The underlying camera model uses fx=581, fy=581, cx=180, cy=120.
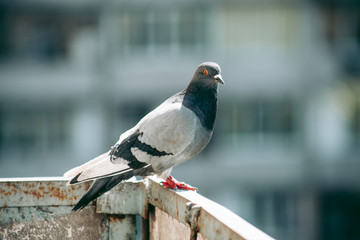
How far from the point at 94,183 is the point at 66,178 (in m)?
0.16

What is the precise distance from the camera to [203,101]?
12.1 ft

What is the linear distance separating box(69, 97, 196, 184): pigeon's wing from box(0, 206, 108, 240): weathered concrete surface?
17.8 inches

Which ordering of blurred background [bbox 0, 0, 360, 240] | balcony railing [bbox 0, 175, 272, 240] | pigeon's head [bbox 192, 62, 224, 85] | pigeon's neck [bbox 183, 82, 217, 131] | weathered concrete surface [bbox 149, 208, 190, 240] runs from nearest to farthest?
weathered concrete surface [bbox 149, 208, 190, 240]
balcony railing [bbox 0, 175, 272, 240]
pigeon's neck [bbox 183, 82, 217, 131]
pigeon's head [bbox 192, 62, 224, 85]
blurred background [bbox 0, 0, 360, 240]

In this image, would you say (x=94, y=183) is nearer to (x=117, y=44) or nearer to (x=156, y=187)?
(x=156, y=187)

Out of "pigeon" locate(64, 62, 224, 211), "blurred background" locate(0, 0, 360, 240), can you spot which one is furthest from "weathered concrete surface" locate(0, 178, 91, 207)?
"blurred background" locate(0, 0, 360, 240)

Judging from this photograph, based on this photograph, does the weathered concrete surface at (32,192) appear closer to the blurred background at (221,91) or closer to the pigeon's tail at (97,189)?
the pigeon's tail at (97,189)

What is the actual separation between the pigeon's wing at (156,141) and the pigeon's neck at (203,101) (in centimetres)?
8

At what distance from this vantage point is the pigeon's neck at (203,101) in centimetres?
362

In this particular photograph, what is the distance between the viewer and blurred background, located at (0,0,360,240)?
1505cm

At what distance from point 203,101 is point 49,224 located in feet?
4.26

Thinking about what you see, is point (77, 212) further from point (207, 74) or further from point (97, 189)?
point (207, 74)

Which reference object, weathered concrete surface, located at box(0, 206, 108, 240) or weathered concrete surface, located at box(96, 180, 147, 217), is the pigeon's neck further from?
weathered concrete surface, located at box(0, 206, 108, 240)

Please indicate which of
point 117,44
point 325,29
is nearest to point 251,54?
point 325,29

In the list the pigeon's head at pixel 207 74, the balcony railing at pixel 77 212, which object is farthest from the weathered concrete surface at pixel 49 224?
the pigeon's head at pixel 207 74
